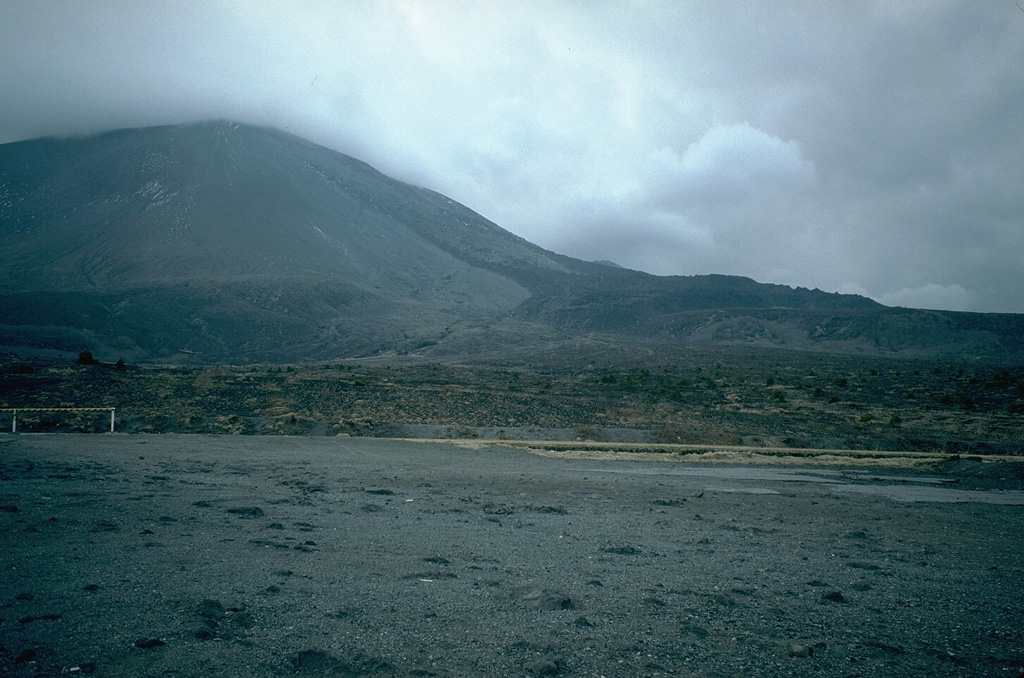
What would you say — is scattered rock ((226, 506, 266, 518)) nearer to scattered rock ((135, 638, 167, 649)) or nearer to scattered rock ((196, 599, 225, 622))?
scattered rock ((196, 599, 225, 622))

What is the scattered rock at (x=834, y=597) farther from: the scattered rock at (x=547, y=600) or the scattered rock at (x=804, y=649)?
the scattered rock at (x=547, y=600)

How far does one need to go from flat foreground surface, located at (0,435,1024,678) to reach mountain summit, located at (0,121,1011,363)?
77422 mm

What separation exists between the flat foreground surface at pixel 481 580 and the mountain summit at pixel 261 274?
77422mm

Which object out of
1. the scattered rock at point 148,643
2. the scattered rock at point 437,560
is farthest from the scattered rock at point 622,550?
the scattered rock at point 148,643

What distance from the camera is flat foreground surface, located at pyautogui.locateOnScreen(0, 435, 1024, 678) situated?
15.2 ft

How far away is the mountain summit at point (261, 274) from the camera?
93.8 meters

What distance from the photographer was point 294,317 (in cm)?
10838

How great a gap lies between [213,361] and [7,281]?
5985 centimetres

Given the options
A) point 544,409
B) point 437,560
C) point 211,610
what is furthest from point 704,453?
point 211,610

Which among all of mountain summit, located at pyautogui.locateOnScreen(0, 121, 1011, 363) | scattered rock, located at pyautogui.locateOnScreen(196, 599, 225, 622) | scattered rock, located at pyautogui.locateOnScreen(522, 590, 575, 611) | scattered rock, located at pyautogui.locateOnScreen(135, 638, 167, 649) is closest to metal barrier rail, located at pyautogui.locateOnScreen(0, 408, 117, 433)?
scattered rock, located at pyautogui.locateOnScreen(196, 599, 225, 622)

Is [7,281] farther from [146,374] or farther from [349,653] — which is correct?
[349,653]

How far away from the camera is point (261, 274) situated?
126m

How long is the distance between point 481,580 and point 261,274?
131522 millimetres

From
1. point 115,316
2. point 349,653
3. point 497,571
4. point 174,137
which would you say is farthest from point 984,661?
point 174,137
